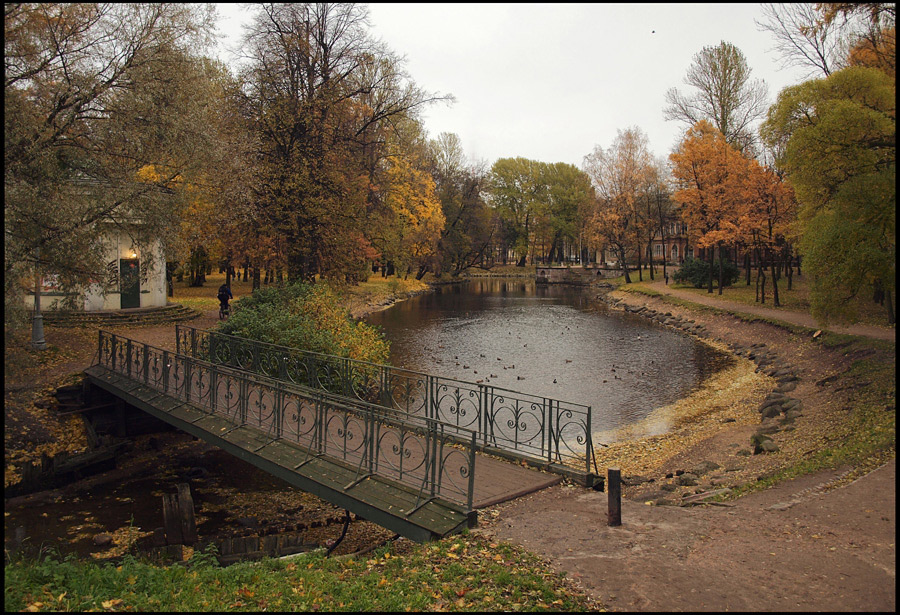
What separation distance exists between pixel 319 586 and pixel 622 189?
53327 mm

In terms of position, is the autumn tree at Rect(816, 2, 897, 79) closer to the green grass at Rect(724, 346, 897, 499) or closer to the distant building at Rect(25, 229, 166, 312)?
the green grass at Rect(724, 346, 897, 499)

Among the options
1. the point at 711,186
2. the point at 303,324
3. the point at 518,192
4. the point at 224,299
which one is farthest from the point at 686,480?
the point at 518,192

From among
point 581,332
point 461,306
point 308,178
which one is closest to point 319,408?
point 308,178

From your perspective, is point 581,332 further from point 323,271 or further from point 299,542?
point 299,542

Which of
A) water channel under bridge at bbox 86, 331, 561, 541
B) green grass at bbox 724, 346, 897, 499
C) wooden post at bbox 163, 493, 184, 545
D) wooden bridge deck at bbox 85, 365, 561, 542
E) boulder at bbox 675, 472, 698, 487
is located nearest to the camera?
wooden bridge deck at bbox 85, 365, 561, 542

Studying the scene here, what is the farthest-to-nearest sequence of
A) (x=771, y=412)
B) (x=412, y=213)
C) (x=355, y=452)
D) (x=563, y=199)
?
1. (x=563, y=199)
2. (x=412, y=213)
3. (x=771, y=412)
4. (x=355, y=452)

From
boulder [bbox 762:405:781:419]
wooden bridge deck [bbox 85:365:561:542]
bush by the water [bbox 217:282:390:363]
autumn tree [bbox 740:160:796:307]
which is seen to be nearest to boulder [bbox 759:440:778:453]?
boulder [bbox 762:405:781:419]

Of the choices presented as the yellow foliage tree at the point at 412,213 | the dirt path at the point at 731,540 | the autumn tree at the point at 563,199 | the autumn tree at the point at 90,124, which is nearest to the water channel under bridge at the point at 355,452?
the dirt path at the point at 731,540

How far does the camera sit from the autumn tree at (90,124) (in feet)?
36.8

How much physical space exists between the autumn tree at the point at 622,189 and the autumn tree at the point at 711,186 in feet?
32.6

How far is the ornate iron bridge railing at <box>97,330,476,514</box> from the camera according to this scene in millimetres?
8000

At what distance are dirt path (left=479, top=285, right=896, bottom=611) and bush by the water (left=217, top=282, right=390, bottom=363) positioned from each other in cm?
789

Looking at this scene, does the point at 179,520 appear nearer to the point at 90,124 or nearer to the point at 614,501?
the point at 614,501

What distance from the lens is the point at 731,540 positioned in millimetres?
6836
